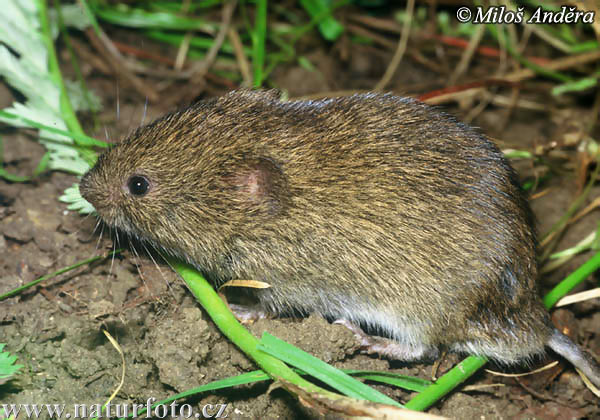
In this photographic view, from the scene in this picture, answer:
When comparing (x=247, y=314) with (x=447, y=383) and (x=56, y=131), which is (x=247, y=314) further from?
(x=56, y=131)

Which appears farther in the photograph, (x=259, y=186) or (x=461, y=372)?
(x=461, y=372)

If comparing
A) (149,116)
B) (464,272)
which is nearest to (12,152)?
(149,116)

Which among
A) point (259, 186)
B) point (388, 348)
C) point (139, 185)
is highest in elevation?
point (259, 186)

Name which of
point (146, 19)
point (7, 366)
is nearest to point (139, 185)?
point (7, 366)

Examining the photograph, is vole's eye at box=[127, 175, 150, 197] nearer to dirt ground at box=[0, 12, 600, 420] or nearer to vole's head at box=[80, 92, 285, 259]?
vole's head at box=[80, 92, 285, 259]

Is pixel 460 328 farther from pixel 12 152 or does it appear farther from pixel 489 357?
pixel 12 152

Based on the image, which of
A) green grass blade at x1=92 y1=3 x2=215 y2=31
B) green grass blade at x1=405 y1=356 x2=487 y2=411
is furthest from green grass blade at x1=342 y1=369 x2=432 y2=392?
green grass blade at x1=92 y1=3 x2=215 y2=31
